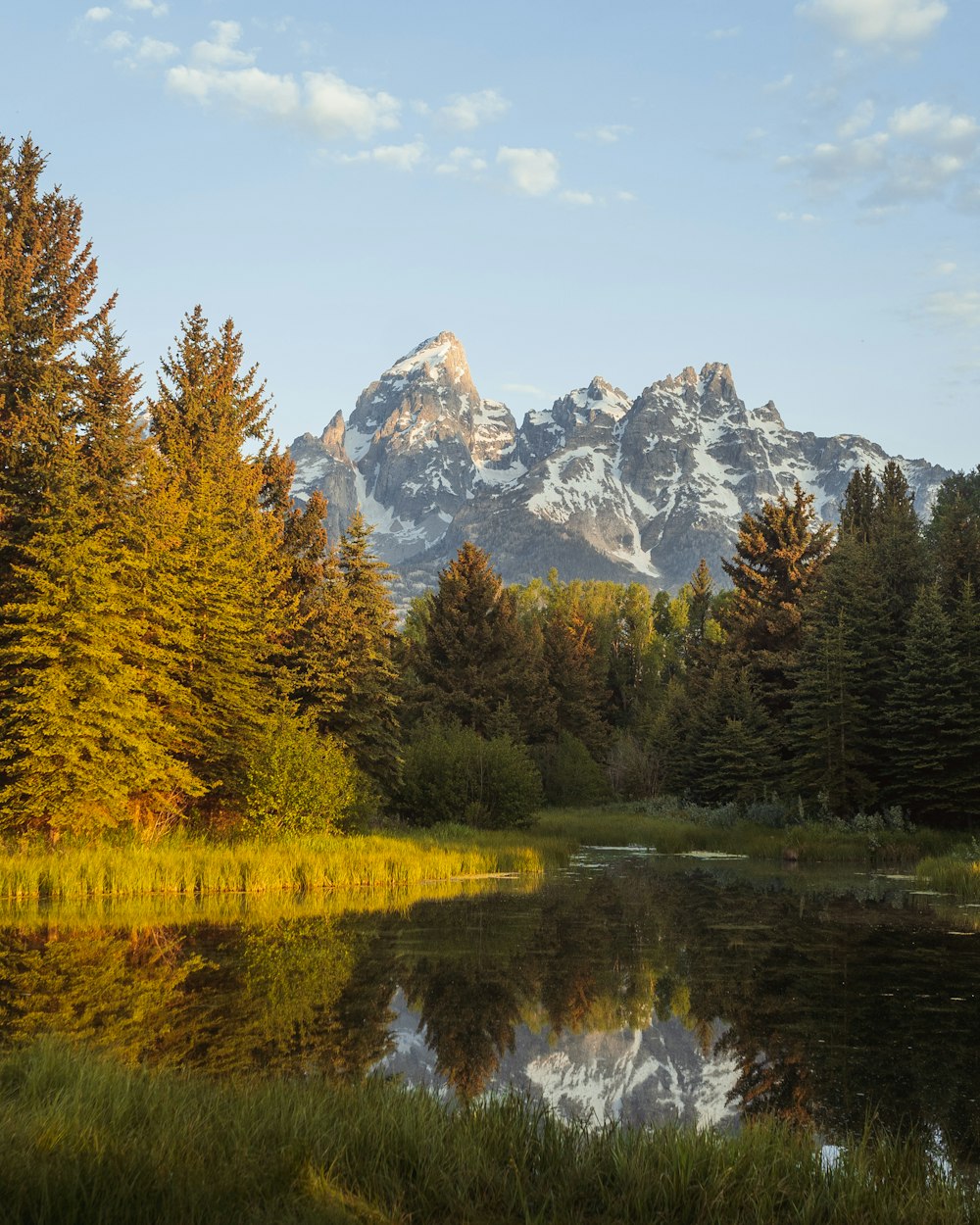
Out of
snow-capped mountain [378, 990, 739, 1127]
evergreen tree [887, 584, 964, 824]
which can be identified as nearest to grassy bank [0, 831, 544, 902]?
snow-capped mountain [378, 990, 739, 1127]

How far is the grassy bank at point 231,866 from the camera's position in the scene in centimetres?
2088

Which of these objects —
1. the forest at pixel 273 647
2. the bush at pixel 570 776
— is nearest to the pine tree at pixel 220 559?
the forest at pixel 273 647

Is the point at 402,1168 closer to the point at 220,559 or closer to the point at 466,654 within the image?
the point at 220,559

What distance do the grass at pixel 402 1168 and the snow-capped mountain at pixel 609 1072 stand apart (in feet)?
6.33

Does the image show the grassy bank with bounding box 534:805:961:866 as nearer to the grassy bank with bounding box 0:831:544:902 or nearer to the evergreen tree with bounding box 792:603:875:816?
the evergreen tree with bounding box 792:603:875:816

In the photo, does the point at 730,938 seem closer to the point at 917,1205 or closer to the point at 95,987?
the point at 95,987

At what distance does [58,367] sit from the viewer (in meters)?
32.6

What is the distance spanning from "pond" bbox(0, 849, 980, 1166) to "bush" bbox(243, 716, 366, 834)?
27.8 ft

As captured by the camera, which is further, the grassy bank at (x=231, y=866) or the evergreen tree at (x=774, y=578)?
the evergreen tree at (x=774, y=578)

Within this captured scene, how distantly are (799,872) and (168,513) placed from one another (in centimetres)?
2288

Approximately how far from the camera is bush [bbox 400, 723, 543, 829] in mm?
39031

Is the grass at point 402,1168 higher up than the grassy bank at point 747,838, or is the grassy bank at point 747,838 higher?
the grass at point 402,1168

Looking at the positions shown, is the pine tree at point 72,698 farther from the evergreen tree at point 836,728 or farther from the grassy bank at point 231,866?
the evergreen tree at point 836,728

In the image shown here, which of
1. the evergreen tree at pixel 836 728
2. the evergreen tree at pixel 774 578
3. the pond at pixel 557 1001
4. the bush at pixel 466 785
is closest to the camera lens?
the pond at pixel 557 1001
